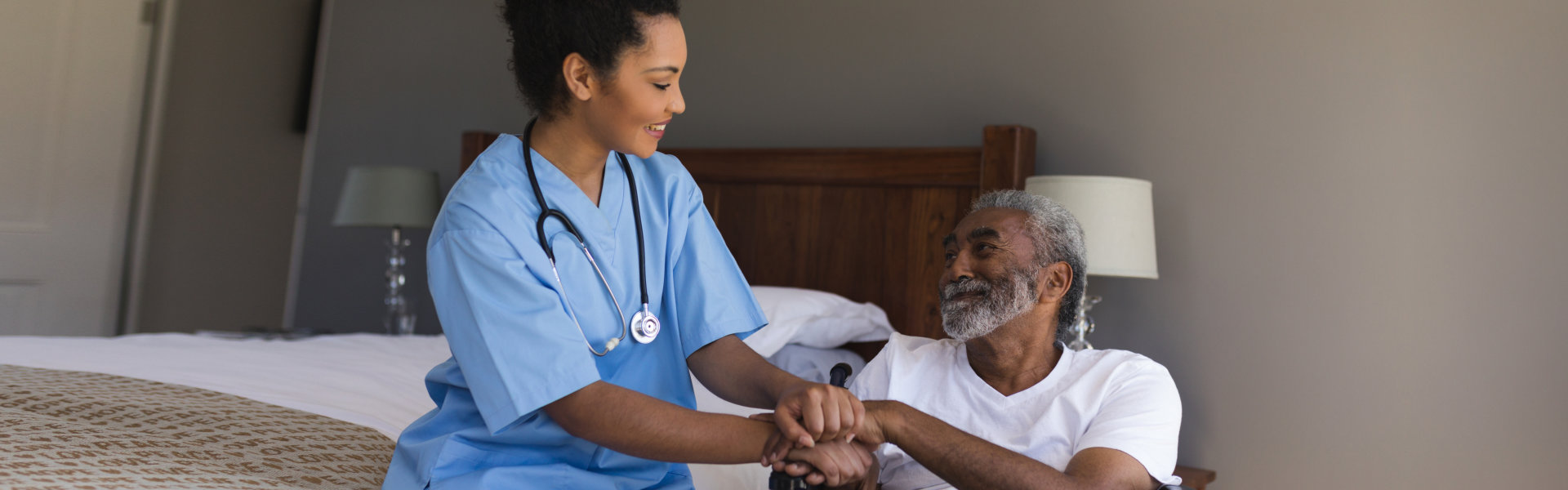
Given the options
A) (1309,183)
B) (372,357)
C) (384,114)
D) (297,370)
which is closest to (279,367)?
(297,370)

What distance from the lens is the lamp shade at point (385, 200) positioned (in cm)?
370

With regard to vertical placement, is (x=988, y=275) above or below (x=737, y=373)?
above

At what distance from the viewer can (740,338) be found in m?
1.41

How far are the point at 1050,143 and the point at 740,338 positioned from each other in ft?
5.26

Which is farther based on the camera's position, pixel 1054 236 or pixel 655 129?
pixel 1054 236

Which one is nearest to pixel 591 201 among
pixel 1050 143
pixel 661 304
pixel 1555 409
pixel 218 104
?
pixel 661 304

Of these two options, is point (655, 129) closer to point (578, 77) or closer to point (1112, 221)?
point (578, 77)

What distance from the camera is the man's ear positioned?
1.73 meters

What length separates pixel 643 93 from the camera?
1178mm

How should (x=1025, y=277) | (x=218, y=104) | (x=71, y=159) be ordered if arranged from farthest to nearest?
(x=218, y=104)
(x=71, y=159)
(x=1025, y=277)

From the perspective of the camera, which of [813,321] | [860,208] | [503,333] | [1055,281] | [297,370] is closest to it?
[503,333]

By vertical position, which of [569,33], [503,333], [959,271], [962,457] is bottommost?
[962,457]

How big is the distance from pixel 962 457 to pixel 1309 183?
1.50 meters

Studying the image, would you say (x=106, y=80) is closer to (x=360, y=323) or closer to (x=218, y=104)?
(x=218, y=104)
